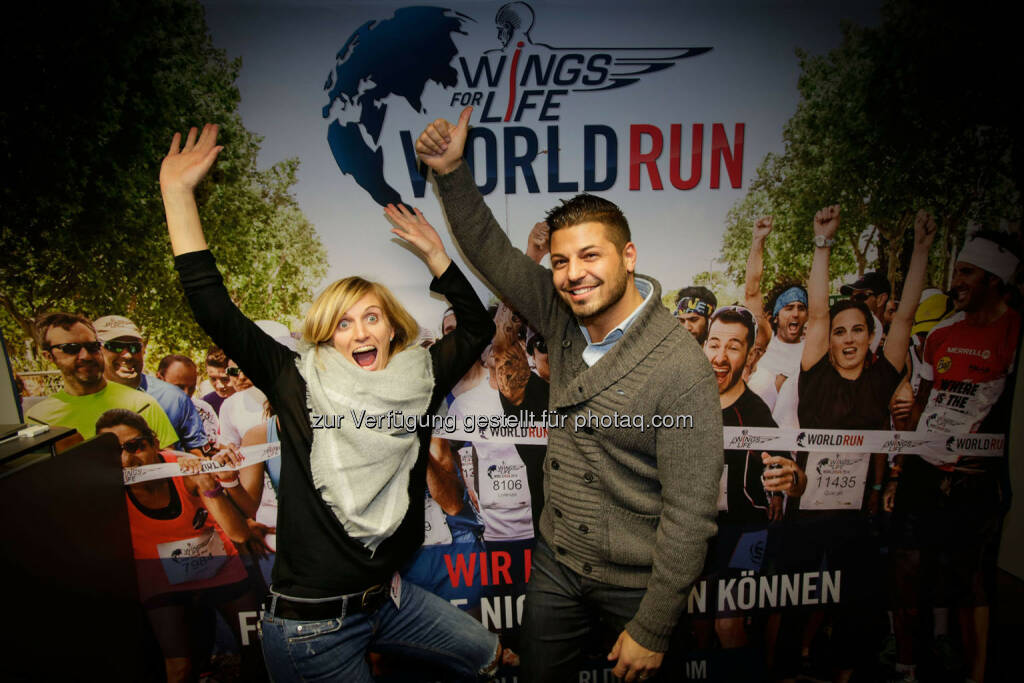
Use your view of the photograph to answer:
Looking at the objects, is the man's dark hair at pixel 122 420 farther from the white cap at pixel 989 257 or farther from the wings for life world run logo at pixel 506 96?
the white cap at pixel 989 257

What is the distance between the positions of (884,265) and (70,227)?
3375 mm

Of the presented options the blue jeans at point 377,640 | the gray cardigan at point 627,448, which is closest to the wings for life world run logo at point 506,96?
the gray cardigan at point 627,448

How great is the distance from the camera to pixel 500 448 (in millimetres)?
2111

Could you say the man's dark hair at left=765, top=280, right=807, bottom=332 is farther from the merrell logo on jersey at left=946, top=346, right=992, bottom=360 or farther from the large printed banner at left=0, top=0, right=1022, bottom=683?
the merrell logo on jersey at left=946, top=346, right=992, bottom=360

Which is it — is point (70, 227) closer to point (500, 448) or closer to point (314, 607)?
point (314, 607)

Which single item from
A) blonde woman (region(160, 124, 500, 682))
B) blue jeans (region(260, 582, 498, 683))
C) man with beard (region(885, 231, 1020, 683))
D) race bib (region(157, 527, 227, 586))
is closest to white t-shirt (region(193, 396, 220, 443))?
race bib (region(157, 527, 227, 586))

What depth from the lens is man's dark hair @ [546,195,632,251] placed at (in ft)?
5.05

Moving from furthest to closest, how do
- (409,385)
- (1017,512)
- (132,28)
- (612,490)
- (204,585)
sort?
(1017,512), (204,585), (132,28), (409,385), (612,490)

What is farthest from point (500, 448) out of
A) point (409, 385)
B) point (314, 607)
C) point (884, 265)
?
point (884, 265)

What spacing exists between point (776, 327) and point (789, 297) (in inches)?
5.5

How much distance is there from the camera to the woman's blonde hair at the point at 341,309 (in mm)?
1676

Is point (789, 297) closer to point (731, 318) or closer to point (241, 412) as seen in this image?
point (731, 318)

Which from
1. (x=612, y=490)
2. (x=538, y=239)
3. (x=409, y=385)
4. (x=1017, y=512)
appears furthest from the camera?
(x=1017, y=512)

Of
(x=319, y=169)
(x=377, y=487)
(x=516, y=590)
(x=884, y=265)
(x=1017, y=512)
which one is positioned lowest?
(x=516, y=590)
